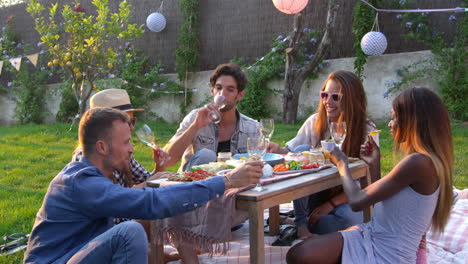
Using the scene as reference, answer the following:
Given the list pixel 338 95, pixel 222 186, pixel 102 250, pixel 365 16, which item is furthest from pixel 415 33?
pixel 102 250

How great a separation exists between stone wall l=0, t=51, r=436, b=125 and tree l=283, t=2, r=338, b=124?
371 millimetres

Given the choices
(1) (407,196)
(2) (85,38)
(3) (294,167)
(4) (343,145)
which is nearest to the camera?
(1) (407,196)

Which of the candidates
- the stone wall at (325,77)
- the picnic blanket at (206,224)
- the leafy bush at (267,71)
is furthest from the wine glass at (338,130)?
the leafy bush at (267,71)

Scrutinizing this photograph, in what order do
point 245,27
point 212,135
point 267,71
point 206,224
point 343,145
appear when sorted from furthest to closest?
point 245,27 → point 267,71 → point 212,135 → point 343,145 → point 206,224

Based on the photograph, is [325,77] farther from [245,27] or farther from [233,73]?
[233,73]

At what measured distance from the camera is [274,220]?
396cm

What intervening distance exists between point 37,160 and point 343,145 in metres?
5.44

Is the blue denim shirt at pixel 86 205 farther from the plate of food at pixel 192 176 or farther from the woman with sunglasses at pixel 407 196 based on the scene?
the woman with sunglasses at pixel 407 196

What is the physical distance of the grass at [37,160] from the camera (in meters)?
4.56

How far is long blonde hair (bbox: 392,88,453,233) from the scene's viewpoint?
2.47m

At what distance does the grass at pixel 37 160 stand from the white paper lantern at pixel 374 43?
1.38 metres

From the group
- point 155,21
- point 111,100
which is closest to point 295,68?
point 155,21

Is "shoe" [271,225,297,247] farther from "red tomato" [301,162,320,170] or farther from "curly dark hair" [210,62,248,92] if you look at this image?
"curly dark hair" [210,62,248,92]

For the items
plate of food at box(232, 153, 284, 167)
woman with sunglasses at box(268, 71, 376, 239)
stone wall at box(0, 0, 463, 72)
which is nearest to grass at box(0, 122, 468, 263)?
stone wall at box(0, 0, 463, 72)
